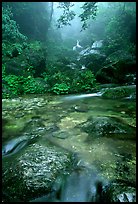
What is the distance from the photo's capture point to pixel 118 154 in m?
3.80

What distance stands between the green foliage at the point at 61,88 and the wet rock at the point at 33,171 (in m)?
6.73

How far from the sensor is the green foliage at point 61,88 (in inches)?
417

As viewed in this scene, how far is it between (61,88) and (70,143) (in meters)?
6.67

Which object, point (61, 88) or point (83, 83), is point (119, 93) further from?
point (61, 88)

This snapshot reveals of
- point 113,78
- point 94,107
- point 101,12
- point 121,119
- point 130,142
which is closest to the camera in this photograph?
point 130,142

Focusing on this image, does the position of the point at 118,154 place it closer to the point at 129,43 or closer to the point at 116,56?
the point at 116,56

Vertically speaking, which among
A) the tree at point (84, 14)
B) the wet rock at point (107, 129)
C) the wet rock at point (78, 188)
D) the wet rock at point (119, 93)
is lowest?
the wet rock at point (78, 188)

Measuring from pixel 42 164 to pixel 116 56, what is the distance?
13.3 meters

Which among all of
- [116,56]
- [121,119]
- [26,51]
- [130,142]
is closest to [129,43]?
[116,56]

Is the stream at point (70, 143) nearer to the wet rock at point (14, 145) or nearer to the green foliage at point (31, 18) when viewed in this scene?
the wet rock at point (14, 145)

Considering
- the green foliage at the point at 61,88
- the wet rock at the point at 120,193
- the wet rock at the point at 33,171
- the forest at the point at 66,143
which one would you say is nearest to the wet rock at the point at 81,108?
the forest at the point at 66,143

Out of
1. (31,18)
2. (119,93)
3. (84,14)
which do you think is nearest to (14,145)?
(119,93)

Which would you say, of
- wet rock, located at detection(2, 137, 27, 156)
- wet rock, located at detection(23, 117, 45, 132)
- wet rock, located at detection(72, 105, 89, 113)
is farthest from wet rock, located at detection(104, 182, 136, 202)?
wet rock, located at detection(72, 105, 89, 113)

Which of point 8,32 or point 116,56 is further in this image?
point 116,56
